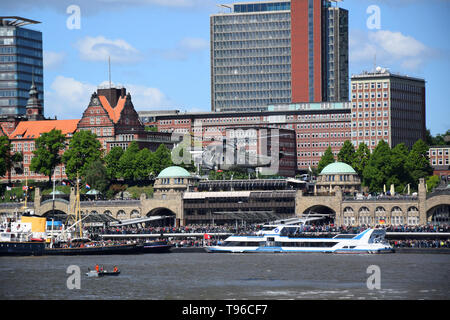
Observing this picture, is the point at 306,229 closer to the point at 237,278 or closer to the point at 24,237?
the point at 24,237

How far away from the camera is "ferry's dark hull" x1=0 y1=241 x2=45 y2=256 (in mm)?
172625

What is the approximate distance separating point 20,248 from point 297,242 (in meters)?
44.1

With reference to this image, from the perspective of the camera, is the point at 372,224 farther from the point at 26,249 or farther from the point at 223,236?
the point at 26,249

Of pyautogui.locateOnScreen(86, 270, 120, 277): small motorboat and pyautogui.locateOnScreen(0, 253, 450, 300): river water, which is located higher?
pyautogui.locateOnScreen(86, 270, 120, 277): small motorboat

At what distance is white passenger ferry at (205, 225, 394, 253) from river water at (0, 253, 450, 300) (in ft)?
15.6

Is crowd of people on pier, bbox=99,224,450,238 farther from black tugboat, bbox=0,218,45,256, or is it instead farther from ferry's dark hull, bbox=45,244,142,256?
black tugboat, bbox=0,218,45,256

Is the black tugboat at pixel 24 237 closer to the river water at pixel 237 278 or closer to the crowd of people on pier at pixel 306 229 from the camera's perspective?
the river water at pixel 237 278

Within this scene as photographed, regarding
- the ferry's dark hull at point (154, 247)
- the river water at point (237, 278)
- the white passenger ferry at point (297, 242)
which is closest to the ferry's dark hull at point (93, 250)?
the ferry's dark hull at point (154, 247)

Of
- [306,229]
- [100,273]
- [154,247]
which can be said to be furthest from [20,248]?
[306,229]

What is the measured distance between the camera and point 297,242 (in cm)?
17125

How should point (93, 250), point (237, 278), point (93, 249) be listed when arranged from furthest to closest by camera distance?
point (93, 250)
point (93, 249)
point (237, 278)

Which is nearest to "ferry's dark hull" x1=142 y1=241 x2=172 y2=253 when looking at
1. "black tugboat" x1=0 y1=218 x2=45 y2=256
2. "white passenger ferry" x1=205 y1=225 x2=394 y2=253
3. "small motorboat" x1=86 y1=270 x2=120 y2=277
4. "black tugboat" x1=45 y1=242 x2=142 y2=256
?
"black tugboat" x1=45 y1=242 x2=142 y2=256

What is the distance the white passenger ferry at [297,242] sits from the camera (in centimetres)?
16750

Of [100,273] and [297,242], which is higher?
[297,242]
